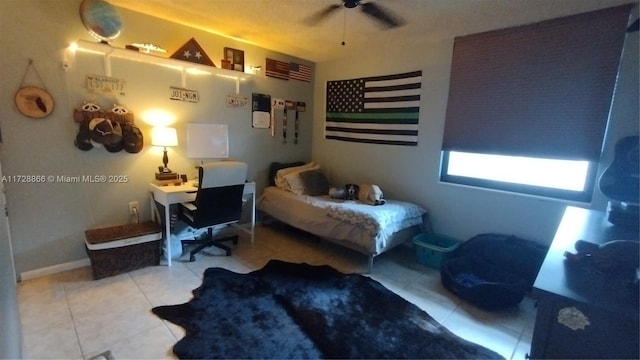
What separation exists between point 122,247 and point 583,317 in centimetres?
301

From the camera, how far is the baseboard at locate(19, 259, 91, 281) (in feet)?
7.82

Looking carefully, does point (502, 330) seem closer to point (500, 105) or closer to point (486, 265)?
point (486, 265)

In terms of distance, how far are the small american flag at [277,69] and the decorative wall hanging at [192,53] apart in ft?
2.78

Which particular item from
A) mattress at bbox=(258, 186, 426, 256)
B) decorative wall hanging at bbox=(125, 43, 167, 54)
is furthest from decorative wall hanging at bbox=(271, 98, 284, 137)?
decorative wall hanging at bbox=(125, 43, 167, 54)

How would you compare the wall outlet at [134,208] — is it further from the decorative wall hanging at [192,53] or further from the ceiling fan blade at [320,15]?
the ceiling fan blade at [320,15]

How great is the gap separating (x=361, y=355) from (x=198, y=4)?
117 inches

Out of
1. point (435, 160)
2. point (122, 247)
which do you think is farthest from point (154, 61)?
point (435, 160)

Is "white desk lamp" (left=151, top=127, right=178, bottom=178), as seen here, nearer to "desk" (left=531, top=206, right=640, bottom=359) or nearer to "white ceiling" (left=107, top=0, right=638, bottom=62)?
"white ceiling" (left=107, top=0, right=638, bottom=62)

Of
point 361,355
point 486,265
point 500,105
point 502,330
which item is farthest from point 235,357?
point 500,105

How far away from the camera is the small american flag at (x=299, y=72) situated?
398 centimetres

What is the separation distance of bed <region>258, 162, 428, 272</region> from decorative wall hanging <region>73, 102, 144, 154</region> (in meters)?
1.62

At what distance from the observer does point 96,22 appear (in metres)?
2.36

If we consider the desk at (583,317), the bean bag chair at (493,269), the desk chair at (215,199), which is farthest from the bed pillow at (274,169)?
the desk at (583,317)

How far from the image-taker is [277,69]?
12.5 feet
